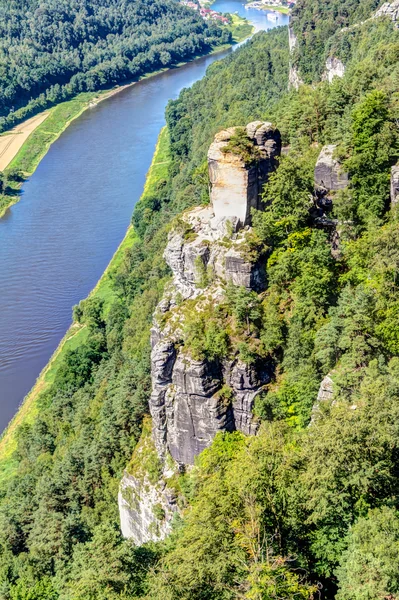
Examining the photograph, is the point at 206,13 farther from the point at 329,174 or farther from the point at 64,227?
the point at 329,174

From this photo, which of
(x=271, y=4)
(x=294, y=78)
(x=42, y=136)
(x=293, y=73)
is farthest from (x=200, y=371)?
(x=271, y=4)

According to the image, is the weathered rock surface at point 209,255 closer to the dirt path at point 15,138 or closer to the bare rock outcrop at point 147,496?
the bare rock outcrop at point 147,496

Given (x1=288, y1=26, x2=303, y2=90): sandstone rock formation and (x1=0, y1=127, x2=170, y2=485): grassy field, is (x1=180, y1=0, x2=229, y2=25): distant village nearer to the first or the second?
(x1=288, y1=26, x2=303, y2=90): sandstone rock formation

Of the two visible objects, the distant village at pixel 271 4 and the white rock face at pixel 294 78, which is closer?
the white rock face at pixel 294 78

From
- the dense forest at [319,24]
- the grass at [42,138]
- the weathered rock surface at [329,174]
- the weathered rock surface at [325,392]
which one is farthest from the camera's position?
the grass at [42,138]

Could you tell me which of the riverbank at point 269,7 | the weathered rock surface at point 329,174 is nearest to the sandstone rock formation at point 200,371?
→ the weathered rock surface at point 329,174

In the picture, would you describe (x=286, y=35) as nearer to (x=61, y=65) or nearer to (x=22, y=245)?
(x=61, y=65)
